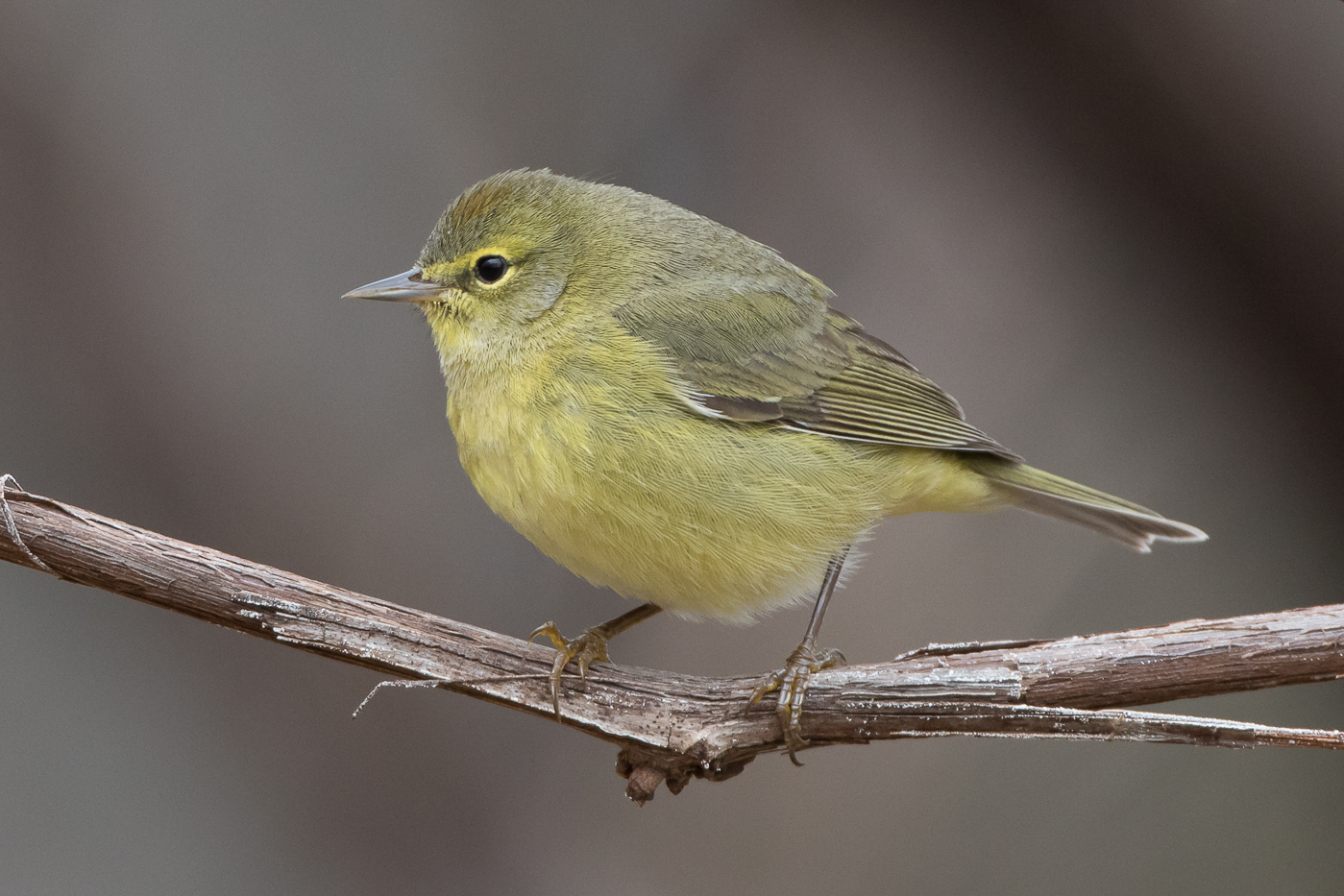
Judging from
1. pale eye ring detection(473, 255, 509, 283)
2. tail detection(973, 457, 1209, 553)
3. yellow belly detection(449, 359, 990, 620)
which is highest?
pale eye ring detection(473, 255, 509, 283)

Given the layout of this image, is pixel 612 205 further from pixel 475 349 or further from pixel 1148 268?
pixel 1148 268

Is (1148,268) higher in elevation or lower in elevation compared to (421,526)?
higher

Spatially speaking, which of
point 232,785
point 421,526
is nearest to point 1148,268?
point 421,526

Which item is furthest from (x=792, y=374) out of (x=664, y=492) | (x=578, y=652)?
(x=578, y=652)

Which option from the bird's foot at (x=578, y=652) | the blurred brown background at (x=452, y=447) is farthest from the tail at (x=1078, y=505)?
the bird's foot at (x=578, y=652)

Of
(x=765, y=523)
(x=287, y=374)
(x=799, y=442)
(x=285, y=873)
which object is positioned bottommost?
(x=285, y=873)

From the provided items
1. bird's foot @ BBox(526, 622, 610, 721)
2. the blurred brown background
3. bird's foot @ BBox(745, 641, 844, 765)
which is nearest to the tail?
the blurred brown background

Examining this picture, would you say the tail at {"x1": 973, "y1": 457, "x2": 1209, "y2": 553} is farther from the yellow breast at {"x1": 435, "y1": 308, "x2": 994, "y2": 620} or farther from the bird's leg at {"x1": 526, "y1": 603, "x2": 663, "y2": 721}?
the bird's leg at {"x1": 526, "y1": 603, "x2": 663, "y2": 721}
